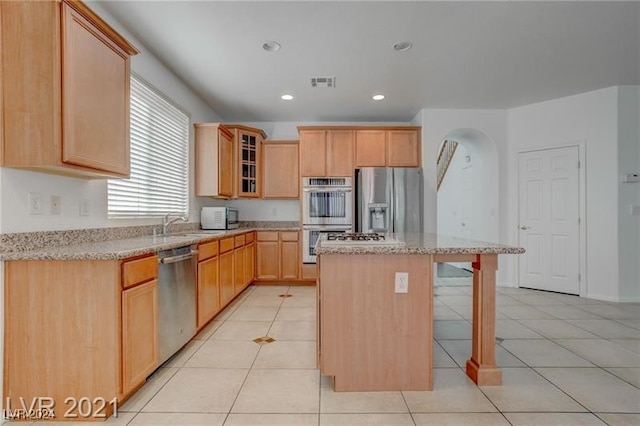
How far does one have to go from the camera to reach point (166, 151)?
3.50m

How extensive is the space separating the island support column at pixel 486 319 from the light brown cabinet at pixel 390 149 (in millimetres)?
2986

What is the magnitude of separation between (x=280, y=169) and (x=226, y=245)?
1953 millimetres

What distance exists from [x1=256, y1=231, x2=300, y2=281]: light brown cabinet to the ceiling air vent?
2146mm

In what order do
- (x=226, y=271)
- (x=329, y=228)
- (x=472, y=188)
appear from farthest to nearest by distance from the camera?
(x=472, y=188), (x=329, y=228), (x=226, y=271)

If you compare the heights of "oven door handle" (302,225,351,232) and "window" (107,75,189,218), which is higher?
"window" (107,75,189,218)

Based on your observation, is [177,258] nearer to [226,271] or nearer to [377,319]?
[226,271]

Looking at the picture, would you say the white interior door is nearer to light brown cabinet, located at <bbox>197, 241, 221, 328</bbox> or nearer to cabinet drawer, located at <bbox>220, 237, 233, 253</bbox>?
cabinet drawer, located at <bbox>220, 237, 233, 253</bbox>

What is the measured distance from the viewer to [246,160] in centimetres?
495

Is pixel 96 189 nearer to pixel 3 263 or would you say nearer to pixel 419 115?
pixel 3 263

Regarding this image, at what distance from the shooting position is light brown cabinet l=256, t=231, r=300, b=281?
488 centimetres

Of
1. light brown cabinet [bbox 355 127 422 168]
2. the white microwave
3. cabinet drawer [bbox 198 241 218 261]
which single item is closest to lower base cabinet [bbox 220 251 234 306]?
cabinet drawer [bbox 198 241 218 261]

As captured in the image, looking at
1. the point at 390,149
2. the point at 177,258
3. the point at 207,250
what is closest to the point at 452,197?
the point at 390,149

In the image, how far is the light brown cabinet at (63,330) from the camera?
1.71m

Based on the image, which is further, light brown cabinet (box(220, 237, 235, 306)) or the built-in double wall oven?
the built-in double wall oven
